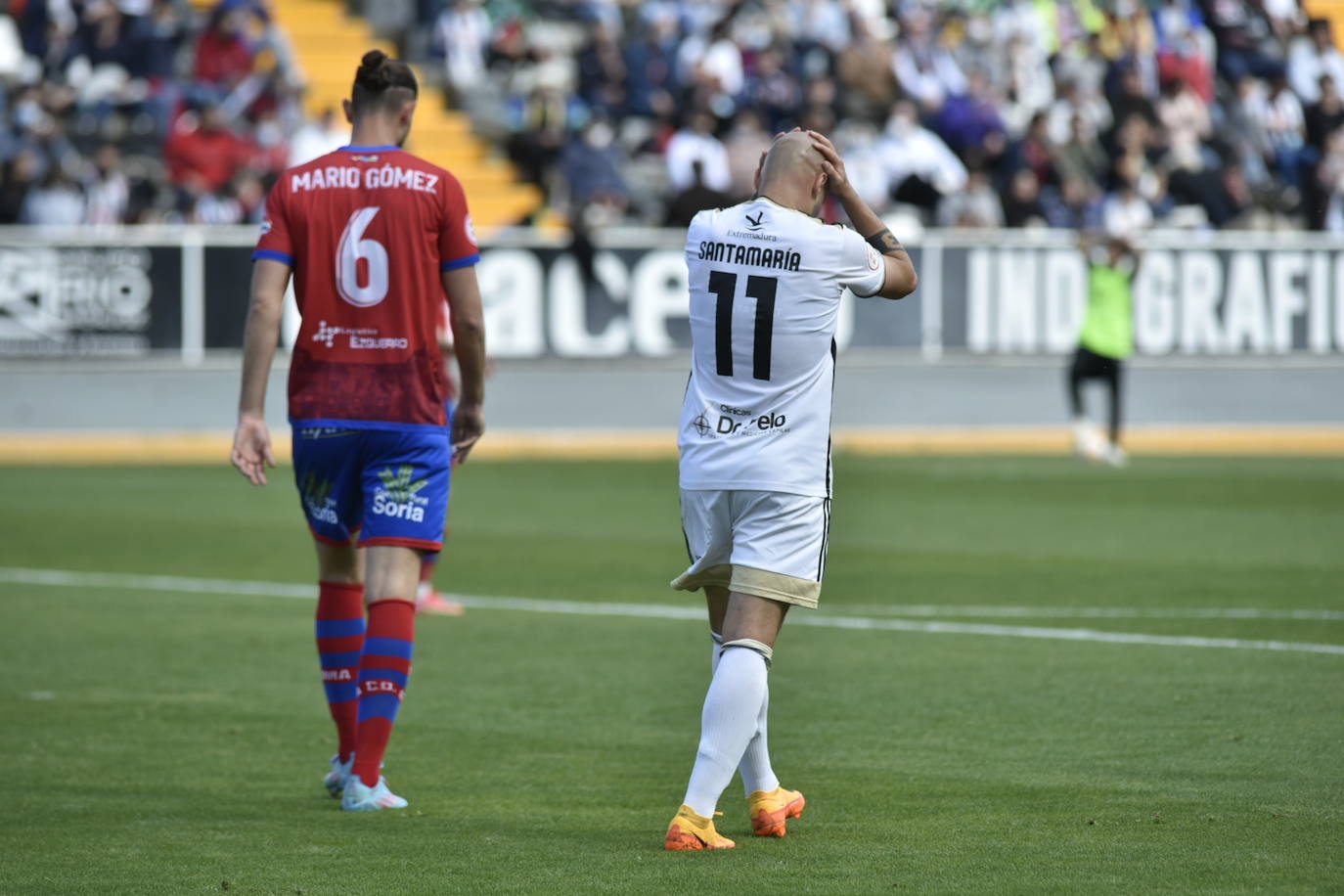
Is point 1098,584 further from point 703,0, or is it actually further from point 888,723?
point 703,0

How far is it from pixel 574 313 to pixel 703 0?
7.27m

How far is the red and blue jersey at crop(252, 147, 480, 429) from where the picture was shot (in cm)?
654

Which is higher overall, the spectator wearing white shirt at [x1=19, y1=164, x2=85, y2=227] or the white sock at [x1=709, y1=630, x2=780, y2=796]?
the spectator wearing white shirt at [x1=19, y1=164, x2=85, y2=227]

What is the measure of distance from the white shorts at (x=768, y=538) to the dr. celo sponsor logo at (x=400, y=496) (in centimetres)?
103

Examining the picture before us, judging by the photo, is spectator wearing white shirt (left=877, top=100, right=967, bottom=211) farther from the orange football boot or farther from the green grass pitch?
the orange football boot

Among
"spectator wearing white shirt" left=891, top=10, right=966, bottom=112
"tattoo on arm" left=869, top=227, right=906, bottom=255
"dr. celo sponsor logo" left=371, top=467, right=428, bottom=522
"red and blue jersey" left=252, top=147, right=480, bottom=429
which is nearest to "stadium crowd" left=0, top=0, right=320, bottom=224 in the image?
"spectator wearing white shirt" left=891, top=10, right=966, bottom=112

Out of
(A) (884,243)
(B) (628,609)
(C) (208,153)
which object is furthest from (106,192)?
(A) (884,243)

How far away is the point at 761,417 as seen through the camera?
19.3 feet

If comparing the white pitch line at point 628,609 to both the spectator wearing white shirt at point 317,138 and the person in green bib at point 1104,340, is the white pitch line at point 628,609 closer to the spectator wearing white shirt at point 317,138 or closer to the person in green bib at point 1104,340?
the person in green bib at point 1104,340

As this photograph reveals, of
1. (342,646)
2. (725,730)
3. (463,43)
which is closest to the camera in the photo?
(725,730)

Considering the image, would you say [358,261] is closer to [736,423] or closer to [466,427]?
[466,427]

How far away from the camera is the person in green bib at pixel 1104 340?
22391 millimetres

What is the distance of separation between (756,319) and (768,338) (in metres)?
0.06

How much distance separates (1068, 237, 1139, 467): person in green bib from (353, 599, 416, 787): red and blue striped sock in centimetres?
1656
